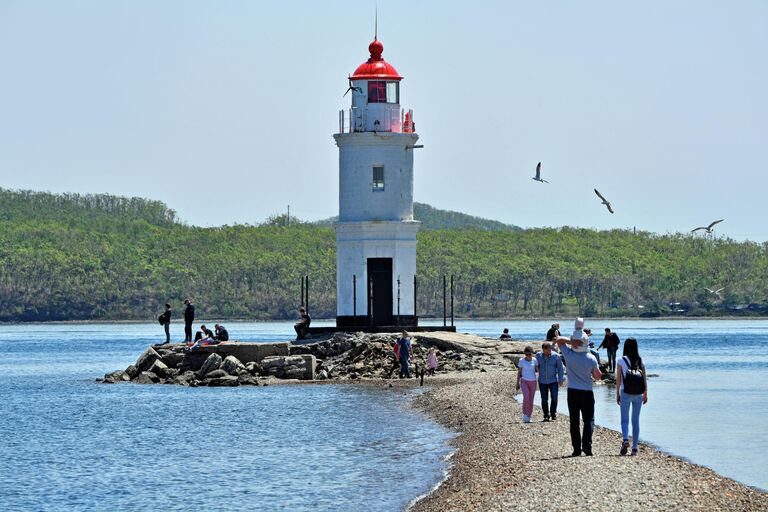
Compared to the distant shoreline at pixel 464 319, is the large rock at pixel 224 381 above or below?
below

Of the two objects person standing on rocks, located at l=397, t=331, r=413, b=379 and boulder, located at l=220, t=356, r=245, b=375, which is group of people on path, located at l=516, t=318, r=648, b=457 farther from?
boulder, located at l=220, t=356, r=245, b=375

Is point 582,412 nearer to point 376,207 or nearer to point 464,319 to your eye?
point 376,207

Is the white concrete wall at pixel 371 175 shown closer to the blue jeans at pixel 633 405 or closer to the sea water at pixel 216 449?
the sea water at pixel 216 449

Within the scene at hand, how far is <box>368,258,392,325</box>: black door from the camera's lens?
4050 centimetres

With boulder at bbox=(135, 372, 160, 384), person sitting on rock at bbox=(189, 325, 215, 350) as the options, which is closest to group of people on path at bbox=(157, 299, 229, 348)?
person sitting on rock at bbox=(189, 325, 215, 350)

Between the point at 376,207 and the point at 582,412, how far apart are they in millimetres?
23170

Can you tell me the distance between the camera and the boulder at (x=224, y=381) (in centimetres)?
3739

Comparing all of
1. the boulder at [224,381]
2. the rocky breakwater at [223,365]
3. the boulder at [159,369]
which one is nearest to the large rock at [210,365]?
the rocky breakwater at [223,365]

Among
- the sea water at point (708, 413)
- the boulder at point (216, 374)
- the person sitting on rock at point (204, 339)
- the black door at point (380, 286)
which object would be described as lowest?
the sea water at point (708, 413)

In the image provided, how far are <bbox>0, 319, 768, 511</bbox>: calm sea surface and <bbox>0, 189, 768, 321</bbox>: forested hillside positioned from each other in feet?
320

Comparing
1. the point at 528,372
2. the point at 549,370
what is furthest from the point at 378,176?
the point at 549,370

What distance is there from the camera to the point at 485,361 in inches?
1501

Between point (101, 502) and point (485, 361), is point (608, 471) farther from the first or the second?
point (485, 361)

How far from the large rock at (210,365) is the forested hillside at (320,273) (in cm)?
9350
